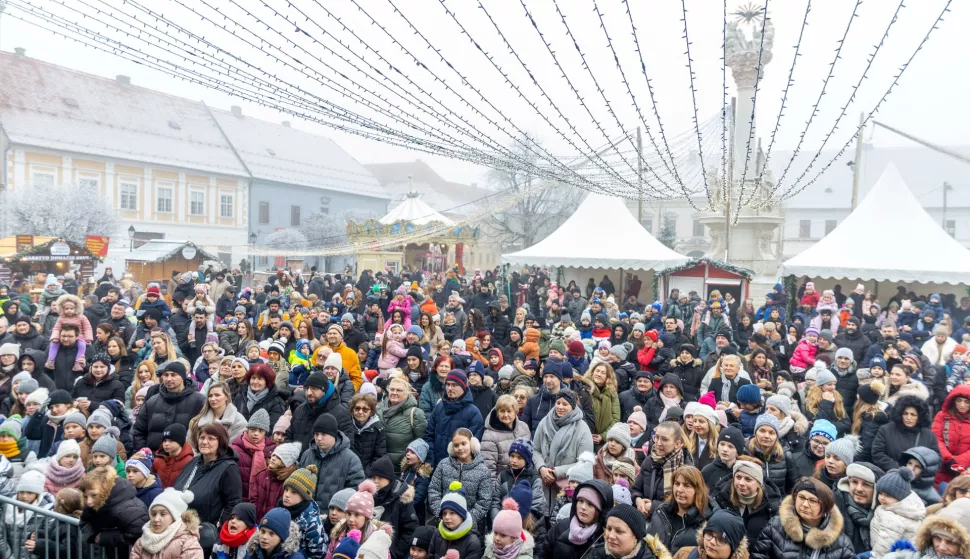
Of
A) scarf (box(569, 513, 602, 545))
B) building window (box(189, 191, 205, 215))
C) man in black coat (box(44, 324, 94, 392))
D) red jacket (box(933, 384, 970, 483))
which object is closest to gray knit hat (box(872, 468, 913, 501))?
red jacket (box(933, 384, 970, 483))

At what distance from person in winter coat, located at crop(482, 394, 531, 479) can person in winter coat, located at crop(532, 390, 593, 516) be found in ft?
0.58

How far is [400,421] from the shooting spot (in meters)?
5.73

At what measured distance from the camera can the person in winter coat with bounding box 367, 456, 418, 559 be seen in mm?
4664

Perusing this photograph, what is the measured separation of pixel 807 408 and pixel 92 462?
19.9 feet

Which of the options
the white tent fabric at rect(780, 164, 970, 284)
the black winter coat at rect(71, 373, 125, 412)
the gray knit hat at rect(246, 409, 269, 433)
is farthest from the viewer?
the white tent fabric at rect(780, 164, 970, 284)

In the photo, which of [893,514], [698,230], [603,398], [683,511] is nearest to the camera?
[893,514]

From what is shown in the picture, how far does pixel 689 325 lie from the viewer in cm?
1276

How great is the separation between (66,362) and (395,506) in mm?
4761

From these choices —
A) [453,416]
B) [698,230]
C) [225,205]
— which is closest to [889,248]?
[453,416]

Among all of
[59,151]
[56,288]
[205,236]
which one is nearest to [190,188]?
[205,236]

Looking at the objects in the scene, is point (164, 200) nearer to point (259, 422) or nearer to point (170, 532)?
point (259, 422)

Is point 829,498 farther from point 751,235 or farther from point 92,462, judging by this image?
point 751,235

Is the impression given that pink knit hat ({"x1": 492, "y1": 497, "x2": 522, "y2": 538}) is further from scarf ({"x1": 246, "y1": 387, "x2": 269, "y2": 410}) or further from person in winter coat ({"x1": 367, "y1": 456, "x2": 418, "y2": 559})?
scarf ({"x1": 246, "y1": 387, "x2": 269, "y2": 410})

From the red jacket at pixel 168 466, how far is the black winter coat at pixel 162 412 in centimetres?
46
